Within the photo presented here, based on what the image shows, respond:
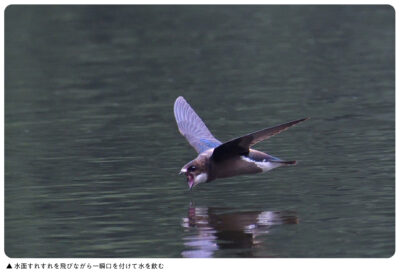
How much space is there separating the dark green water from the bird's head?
21cm

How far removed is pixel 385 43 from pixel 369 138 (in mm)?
10486

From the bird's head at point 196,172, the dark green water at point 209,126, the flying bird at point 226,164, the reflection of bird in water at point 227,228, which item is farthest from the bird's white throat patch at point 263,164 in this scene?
the reflection of bird in water at point 227,228

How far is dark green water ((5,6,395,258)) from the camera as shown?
10.4m

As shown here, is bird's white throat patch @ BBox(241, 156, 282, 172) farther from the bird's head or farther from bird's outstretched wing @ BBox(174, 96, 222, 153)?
bird's outstretched wing @ BBox(174, 96, 222, 153)

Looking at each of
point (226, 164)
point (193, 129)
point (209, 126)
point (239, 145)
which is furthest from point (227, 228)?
point (209, 126)

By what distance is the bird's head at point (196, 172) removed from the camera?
38.7 feet

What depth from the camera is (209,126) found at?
16125 millimetres

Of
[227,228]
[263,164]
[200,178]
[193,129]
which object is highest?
[193,129]

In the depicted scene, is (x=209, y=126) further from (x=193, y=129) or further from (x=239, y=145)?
(x=239, y=145)

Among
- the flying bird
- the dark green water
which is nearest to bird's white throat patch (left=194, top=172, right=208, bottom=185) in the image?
the flying bird

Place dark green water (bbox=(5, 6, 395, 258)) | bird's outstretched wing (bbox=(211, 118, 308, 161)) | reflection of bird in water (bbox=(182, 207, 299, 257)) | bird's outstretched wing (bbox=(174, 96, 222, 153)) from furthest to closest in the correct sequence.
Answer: bird's outstretched wing (bbox=(174, 96, 222, 153))
bird's outstretched wing (bbox=(211, 118, 308, 161))
dark green water (bbox=(5, 6, 395, 258))
reflection of bird in water (bbox=(182, 207, 299, 257))

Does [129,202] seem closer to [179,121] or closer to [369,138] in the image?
[179,121]

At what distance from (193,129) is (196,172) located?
1.58 metres

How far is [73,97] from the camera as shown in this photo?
20.0 meters
